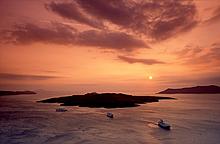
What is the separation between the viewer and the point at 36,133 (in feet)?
146

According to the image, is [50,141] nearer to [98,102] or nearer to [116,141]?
[116,141]

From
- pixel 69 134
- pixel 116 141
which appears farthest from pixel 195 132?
pixel 69 134

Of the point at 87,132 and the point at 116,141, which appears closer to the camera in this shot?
the point at 116,141

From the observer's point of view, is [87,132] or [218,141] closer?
[218,141]

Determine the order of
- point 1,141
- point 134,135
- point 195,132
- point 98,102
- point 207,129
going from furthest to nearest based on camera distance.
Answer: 1. point 98,102
2. point 207,129
3. point 195,132
4. point 134,135
5. point 1,141

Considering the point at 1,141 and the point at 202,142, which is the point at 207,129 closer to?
the point at 202,142

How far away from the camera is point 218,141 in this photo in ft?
132

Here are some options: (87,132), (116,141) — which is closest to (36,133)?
(87,132)

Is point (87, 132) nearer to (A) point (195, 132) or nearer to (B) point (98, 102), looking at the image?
(A) point (195, 132)

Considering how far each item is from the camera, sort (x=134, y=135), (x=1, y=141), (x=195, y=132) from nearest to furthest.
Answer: (x=1, y=141) < (x=134, y=135) < (x=195, y=132)

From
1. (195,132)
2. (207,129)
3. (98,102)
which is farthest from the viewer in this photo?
(98,102)

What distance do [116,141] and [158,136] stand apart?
962cm

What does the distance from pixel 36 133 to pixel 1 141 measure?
7547mm

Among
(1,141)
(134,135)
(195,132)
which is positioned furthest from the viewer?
(195,132)
